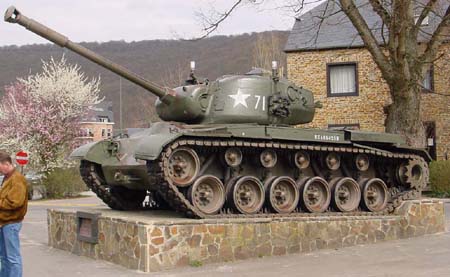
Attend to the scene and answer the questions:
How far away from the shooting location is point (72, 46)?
1159 cm

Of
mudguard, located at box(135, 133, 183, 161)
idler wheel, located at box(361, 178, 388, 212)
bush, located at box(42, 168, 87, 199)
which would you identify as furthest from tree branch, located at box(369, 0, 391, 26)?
bush, located at box(42, 168, 87, 199)

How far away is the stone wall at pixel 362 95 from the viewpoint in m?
29.7

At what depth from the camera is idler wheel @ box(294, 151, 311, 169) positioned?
12.7 metres

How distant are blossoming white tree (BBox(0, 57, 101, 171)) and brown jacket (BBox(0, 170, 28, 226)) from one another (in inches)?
1080

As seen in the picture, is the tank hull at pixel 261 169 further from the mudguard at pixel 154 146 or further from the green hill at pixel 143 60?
the green hill at pixel 143 60

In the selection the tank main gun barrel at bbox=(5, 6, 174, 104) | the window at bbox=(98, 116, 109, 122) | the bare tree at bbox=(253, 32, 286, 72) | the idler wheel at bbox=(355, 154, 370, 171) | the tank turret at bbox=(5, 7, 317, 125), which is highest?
the bare tree at bbox=(253, 32, 286, 72)

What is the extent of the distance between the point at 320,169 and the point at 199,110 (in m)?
2.61

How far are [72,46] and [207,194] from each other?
3.31m

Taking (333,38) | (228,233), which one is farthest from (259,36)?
(228,233)

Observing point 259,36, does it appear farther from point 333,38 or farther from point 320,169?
point 320,169

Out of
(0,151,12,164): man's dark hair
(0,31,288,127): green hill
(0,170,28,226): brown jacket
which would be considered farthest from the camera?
(0,31,288,127): green hill

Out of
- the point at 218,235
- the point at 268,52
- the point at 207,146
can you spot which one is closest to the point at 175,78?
the point at 268,52

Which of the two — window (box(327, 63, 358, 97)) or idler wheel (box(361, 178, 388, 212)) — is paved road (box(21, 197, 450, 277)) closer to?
idler wheel (box(361, 178, 388, 212))

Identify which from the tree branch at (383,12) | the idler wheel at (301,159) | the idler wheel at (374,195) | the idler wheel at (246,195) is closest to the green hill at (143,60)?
the tree branch at (383,12)
